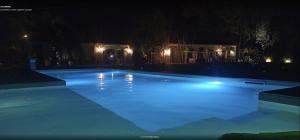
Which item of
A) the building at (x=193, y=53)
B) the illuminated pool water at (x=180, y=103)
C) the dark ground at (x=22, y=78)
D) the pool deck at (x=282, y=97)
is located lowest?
the illuminated pool water at (x=180, y=103)

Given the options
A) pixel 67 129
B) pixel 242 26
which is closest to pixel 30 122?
pixel 67 129

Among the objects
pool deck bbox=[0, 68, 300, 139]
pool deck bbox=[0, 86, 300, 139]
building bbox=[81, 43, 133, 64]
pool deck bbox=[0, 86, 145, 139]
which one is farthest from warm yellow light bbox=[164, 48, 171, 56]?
pool deck bbox=[0, 86, 300, 139]

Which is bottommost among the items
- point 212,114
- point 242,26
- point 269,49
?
point 212,114

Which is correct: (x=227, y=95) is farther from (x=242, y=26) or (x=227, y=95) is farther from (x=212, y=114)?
(x=242, y=26)

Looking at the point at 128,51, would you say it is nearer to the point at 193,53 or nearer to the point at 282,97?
the point at 193,53

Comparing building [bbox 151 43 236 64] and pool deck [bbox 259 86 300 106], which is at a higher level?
building [bbox 151 43 236 64]

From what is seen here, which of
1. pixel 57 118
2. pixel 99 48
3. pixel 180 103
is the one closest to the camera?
pixel 57 118

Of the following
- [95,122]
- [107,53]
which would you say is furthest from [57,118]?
[107,53]

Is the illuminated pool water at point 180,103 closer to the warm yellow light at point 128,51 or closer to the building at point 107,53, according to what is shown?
the building at point 107,53

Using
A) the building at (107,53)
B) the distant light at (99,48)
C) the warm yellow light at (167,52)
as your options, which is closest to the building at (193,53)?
the warm yellow light at (167,52)

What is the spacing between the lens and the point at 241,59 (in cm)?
2784

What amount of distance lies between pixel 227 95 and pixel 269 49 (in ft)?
49.4

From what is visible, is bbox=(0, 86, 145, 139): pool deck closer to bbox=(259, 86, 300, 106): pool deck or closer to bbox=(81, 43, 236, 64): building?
bbox=(259, 86, 300, 106): pool deck

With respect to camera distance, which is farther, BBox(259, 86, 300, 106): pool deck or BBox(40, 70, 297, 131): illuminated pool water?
BBox(259, 86, 300, 106): pool deck
